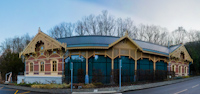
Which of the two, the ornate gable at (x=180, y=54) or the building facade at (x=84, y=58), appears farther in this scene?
the ornate gable at (x=180, y=54)

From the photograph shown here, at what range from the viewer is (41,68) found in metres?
26.9

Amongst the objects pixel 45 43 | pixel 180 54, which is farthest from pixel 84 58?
pixel 180 54

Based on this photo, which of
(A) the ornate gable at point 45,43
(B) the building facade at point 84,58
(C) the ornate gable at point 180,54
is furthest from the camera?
(C) the ornate gable at point 180,54

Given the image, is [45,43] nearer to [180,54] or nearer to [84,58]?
[84,58]

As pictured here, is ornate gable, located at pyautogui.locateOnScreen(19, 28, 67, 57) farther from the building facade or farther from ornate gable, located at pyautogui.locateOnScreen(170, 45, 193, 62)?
ornate gable, located at pyautogui.locateOnScreen(170, 45, 193, 62)

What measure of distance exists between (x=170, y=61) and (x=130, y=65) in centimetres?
1111

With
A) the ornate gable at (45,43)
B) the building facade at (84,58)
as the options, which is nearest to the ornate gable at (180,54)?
the building facade at (84,58)

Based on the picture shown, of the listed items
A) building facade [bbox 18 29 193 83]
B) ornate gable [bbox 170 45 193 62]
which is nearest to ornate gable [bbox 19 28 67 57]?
building facade [bbox 18 29 193 83]

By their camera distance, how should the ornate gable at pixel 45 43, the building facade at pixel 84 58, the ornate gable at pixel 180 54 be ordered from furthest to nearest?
the ornate gable at pixel 180 54 < the ornate gable at pixel 45 43 < the building facade at pixel 84 58

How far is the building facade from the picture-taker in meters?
22.8

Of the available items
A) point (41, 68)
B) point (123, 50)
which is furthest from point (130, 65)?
point (41, 68)

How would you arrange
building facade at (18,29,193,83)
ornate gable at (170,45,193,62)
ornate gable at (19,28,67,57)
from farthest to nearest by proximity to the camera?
ornate gable at (170,45,193,62) → ornate gable at (19,28,67,57) → building facade at (18,29,193,83)

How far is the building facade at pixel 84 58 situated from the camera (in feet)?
74.7

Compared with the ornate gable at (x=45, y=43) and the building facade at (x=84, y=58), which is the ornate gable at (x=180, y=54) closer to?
the building facade at (x=84, y=58)
